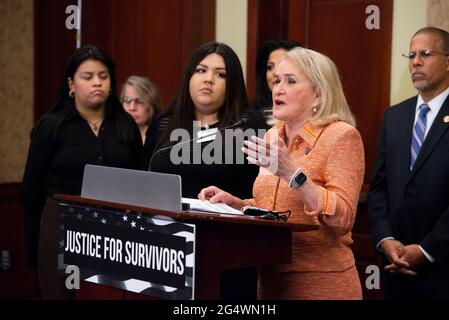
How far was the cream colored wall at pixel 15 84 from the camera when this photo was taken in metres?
6.33

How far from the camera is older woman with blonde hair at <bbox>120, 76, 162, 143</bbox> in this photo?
5.63m

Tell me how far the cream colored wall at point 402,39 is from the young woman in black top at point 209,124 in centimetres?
136

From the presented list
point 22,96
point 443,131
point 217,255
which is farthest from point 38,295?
point 217,255

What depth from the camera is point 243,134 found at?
11.6ft

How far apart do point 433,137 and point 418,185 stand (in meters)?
0.23

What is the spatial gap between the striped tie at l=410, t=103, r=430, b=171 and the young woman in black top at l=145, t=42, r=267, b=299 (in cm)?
72

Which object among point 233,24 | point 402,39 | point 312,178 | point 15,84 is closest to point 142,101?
point 233,24

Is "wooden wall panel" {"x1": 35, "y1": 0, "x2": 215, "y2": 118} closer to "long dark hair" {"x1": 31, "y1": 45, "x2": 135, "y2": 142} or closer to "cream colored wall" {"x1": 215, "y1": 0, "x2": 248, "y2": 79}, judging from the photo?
"cream colored wall" {"x1": 215, "y1": 0, "x2": 248, "y2": 79}

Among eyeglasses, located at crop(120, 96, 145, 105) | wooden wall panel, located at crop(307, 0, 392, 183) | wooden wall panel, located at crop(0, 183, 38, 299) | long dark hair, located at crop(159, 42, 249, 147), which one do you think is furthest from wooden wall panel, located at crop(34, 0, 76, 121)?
long dark hair, located at crop(159, 42, 249, 147)

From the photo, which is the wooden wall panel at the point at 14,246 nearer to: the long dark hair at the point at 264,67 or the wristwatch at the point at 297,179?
the long dark hair at the point at 264,67

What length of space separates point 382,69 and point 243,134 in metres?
1.65

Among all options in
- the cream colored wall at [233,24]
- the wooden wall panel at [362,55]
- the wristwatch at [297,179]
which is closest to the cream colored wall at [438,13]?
the wooden wall panel at [362,55]

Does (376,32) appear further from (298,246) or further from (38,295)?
(38,295)

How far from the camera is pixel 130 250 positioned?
8.59 ft
